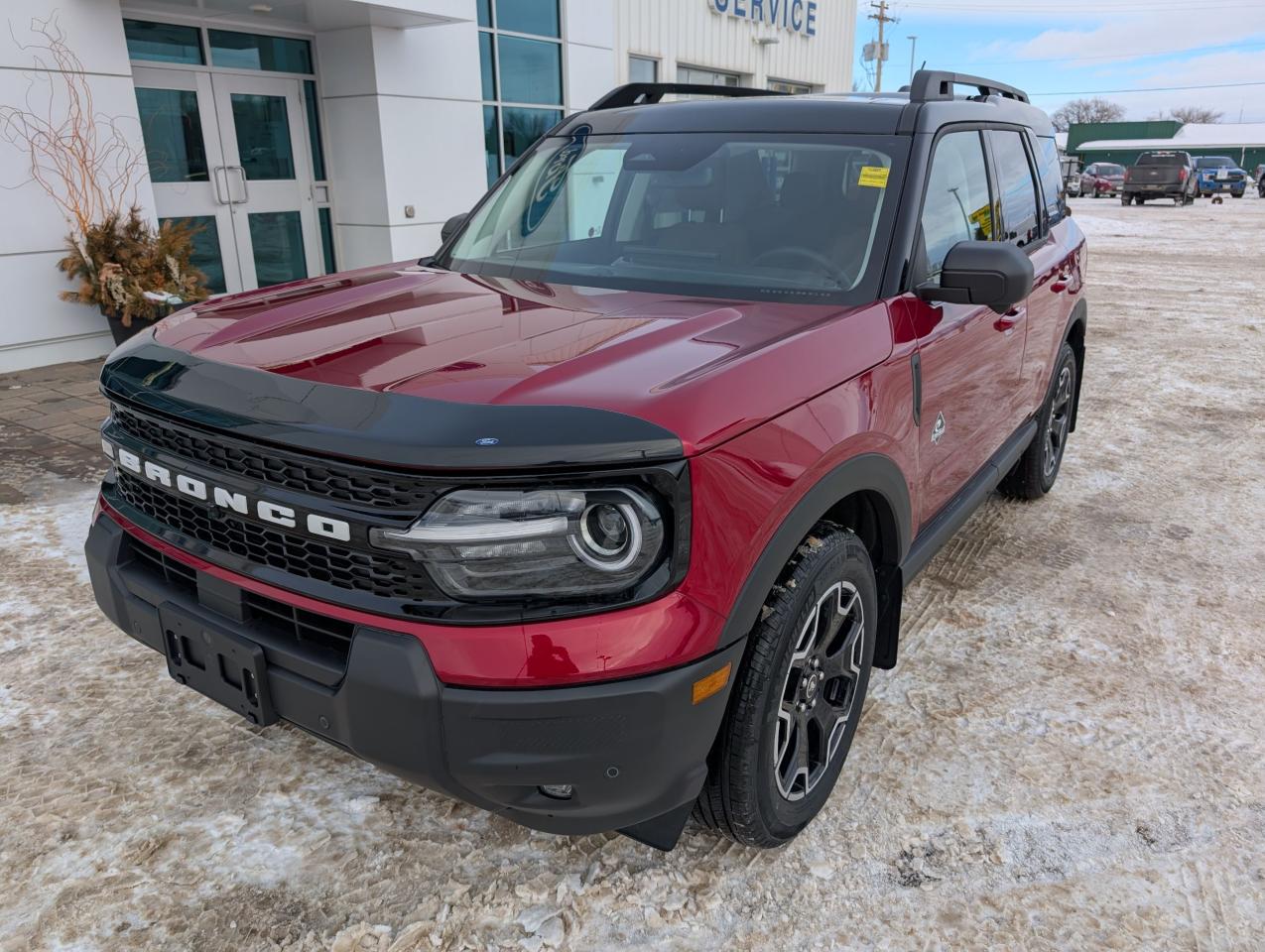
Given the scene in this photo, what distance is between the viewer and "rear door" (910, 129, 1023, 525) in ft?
9.32

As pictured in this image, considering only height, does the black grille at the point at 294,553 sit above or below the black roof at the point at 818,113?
below

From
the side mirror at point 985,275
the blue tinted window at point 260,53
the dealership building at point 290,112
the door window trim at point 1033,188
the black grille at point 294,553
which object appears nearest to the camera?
the black grille at point 294,553

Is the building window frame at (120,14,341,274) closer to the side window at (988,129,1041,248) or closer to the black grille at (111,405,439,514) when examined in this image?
the side window at (988,129,1041,248)

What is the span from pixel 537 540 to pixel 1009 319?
97.9 inches

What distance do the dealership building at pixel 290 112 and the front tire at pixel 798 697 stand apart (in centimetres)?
736

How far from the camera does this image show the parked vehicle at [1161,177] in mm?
32844

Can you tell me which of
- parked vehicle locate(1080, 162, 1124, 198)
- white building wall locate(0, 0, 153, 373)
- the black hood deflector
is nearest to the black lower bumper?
the black hood deflector

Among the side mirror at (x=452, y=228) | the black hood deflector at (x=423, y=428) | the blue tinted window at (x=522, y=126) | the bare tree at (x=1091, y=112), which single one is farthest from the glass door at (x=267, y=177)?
the bare tree at (x=1091, y=112)

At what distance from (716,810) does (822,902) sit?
0.37 meters

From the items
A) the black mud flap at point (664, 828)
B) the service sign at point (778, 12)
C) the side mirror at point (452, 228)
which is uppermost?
the service sign at point (778, 12)

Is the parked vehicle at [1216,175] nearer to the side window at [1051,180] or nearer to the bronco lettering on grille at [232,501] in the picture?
the side window at [1051,180]

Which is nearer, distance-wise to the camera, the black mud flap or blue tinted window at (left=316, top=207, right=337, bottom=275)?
the black mud flap

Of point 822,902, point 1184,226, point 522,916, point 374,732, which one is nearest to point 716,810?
point 822,902

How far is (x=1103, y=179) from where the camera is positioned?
3981 centimetres
